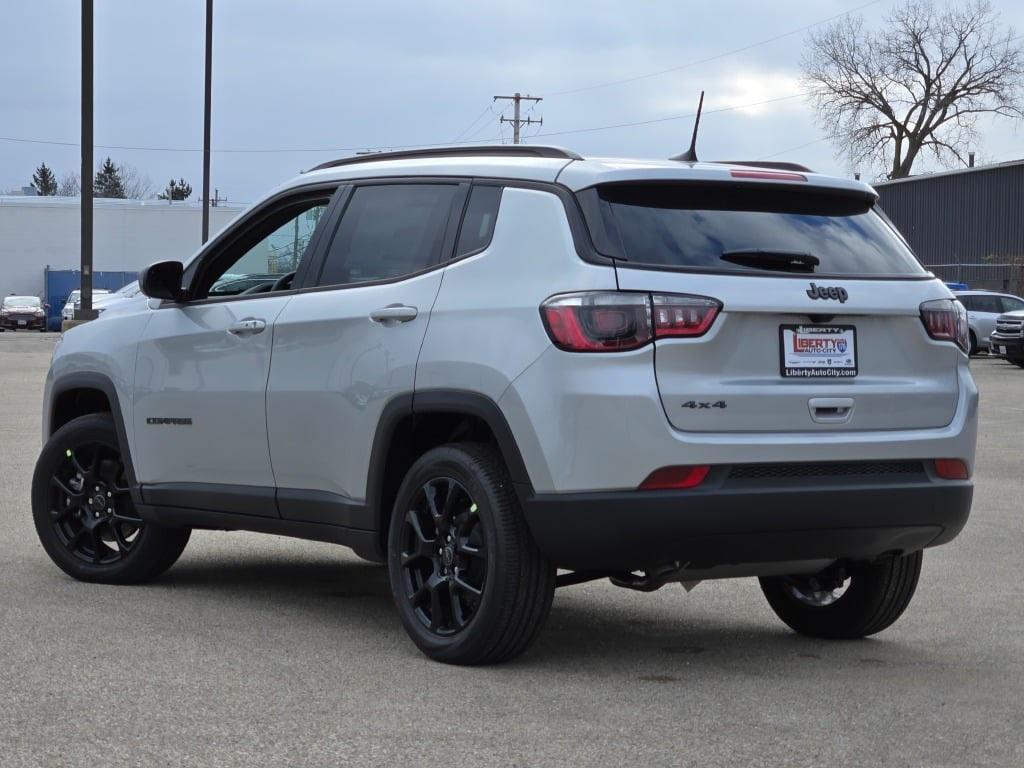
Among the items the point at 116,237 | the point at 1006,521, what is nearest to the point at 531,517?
the point at 1006,521

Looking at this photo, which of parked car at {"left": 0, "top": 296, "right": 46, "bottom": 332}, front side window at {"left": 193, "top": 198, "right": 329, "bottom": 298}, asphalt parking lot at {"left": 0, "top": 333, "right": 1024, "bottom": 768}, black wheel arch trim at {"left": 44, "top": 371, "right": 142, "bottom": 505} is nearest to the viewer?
asphalt parking lot at {"left": 0, "top": 333, "right": 1024, "bottom": 768}

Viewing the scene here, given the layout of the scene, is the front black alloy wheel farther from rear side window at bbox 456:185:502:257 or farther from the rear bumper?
the rear bumper

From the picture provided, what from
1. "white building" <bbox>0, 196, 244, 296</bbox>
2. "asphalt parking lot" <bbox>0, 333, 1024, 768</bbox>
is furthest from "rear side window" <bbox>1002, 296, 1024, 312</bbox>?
"white building" <bbox>0, 196, 244, 296</bbox>

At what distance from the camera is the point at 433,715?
199 inches

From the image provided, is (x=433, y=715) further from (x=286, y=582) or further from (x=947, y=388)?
(x=286, y=582)

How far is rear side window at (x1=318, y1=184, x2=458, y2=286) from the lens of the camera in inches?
Result: 244

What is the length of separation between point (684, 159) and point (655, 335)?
1027 mm

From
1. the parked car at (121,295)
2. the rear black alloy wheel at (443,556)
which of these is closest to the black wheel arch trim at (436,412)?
the rear black alloy wheel at (443,556)

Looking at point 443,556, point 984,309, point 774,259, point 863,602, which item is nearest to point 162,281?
point 443,556

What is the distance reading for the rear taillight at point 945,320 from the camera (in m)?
5.82

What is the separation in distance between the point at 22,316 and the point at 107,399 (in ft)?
178

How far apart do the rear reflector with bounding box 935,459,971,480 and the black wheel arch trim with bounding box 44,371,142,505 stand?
346cm

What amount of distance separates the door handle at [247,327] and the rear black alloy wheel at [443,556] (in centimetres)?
121

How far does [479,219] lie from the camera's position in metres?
5.99
